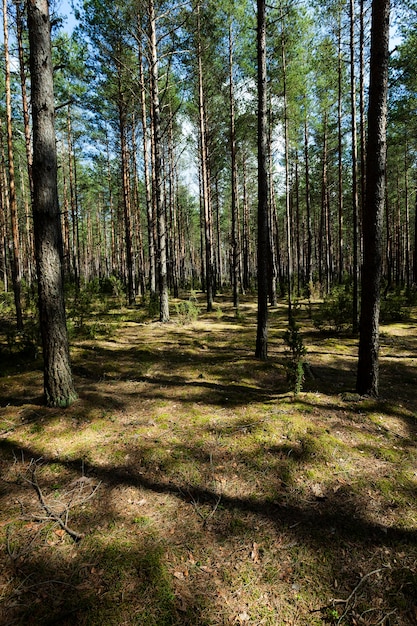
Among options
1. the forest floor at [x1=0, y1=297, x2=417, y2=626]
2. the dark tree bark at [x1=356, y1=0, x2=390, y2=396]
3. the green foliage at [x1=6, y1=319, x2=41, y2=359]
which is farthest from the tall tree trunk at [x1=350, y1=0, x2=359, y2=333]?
the green foliage at [x1=6, y1=319, x2=41, y2=359]

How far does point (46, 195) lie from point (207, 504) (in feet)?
15.6

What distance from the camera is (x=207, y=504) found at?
3.46m

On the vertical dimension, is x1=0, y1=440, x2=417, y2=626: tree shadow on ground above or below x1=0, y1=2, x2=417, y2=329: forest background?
below

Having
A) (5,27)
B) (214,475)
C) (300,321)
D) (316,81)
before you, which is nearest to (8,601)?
(214,475)

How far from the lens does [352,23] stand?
33.7ft

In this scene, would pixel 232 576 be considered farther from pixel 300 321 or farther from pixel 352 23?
pixel 352 23

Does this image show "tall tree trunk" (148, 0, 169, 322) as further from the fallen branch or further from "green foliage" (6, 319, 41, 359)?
the fallen branch

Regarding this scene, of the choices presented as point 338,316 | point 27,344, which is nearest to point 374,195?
point 338,316

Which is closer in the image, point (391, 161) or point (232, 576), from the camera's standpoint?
point (232, 576)

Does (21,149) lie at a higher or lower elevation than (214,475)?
higher

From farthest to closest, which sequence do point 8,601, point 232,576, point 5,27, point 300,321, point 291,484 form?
point 300,321, point 5,27, point 291,484, point 232,576, point 8,601

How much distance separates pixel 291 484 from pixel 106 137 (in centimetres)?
2427

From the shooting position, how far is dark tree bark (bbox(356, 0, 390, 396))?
16.6 ft

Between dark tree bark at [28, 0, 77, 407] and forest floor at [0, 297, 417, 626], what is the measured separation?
126 cm
